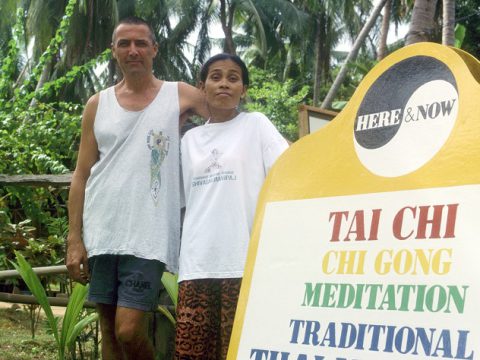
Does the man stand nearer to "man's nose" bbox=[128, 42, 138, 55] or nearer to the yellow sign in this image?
"man's nose" bbox=[128, 42, 138, 55]

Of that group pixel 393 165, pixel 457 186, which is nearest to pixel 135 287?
pixel 393 165

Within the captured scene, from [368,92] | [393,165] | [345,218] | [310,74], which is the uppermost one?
[310,74]

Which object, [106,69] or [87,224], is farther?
[106,69]

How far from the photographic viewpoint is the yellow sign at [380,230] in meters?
1.75

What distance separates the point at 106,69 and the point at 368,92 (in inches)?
897

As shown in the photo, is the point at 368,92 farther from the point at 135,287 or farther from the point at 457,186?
the point at 135,287

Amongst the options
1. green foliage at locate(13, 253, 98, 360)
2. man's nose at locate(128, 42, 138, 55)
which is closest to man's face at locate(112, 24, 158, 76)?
man's nose at locate(128, 42, 138, 55)

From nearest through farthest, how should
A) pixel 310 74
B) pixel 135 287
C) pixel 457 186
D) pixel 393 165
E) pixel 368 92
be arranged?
pixel 457 186, pixel 393 165, pixel 368 92, pixel 135 287, pixel 310 74

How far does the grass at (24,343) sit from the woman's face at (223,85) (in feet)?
7.89

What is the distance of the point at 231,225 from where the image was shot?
2561mm

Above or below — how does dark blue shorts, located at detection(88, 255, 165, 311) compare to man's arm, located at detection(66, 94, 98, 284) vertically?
below

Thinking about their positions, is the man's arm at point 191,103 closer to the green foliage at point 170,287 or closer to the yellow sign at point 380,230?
the yellow sign at point 380,230

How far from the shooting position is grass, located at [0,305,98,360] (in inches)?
203

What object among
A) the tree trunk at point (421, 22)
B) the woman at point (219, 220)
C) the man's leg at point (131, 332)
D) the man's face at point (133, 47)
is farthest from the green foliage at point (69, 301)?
the tree trunk at point (421, 22)
